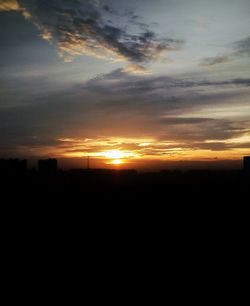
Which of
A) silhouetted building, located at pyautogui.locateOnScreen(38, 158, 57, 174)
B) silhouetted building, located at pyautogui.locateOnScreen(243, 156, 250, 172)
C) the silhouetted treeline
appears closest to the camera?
the silhouetted treeline

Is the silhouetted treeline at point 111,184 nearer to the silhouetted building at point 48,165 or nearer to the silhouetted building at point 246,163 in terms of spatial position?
the silhouetted building at point 48,165

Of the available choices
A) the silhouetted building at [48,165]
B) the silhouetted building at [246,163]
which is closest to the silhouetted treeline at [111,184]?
the silhouetted building at [48,165]

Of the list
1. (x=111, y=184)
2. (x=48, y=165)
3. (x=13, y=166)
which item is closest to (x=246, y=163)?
(x=111, y=184)

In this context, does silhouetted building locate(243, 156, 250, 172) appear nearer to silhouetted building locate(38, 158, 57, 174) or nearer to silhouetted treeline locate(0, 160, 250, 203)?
silhouetted treeline locate(0, 160, 250, 203)

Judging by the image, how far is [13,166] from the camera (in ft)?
202

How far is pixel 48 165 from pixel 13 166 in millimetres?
8253

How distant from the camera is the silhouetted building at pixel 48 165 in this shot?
2601 inches

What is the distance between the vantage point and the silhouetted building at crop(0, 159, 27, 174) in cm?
5691

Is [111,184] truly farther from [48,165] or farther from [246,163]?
[246,163]

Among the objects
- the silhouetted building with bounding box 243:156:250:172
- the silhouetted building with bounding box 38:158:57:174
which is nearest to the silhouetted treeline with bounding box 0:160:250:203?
the silhouetted building with bounding box 38:158:57:174

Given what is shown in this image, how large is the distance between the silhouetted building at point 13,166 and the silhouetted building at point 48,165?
3.44 meters

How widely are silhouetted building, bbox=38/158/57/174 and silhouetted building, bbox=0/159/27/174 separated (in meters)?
3.44

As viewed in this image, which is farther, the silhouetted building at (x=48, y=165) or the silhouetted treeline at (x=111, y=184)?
the silhouetted building at (x=48, y=165)

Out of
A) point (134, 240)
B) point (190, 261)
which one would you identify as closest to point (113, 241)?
point (134, 240)
